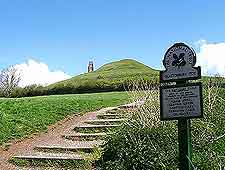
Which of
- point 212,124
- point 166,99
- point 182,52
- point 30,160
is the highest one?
point 182,52

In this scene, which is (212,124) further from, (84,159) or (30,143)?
(30,143)

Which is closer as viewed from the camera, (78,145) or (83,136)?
(78,145)

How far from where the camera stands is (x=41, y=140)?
10.3 m

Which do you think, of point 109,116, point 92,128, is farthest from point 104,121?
point 109,116

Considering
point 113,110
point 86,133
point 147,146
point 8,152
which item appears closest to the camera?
point 147,146

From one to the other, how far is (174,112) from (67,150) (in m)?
4.24

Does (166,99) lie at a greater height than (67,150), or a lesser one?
greater

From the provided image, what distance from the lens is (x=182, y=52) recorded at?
215 inches

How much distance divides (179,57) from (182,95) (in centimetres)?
51

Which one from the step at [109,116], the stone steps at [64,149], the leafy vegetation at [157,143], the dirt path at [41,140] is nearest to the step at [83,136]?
the dirt path at [41,140]

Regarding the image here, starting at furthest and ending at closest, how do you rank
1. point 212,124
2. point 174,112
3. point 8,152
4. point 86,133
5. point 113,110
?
point 113,110, point 86,133, point 8,152, point 212,124, point 174,112

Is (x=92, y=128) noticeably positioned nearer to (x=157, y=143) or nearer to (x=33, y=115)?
(x=33, y=115)

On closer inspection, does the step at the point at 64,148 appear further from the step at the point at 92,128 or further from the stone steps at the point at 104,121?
the stone steps at the point at 104,121

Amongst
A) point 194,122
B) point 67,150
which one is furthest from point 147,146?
point 67,150
